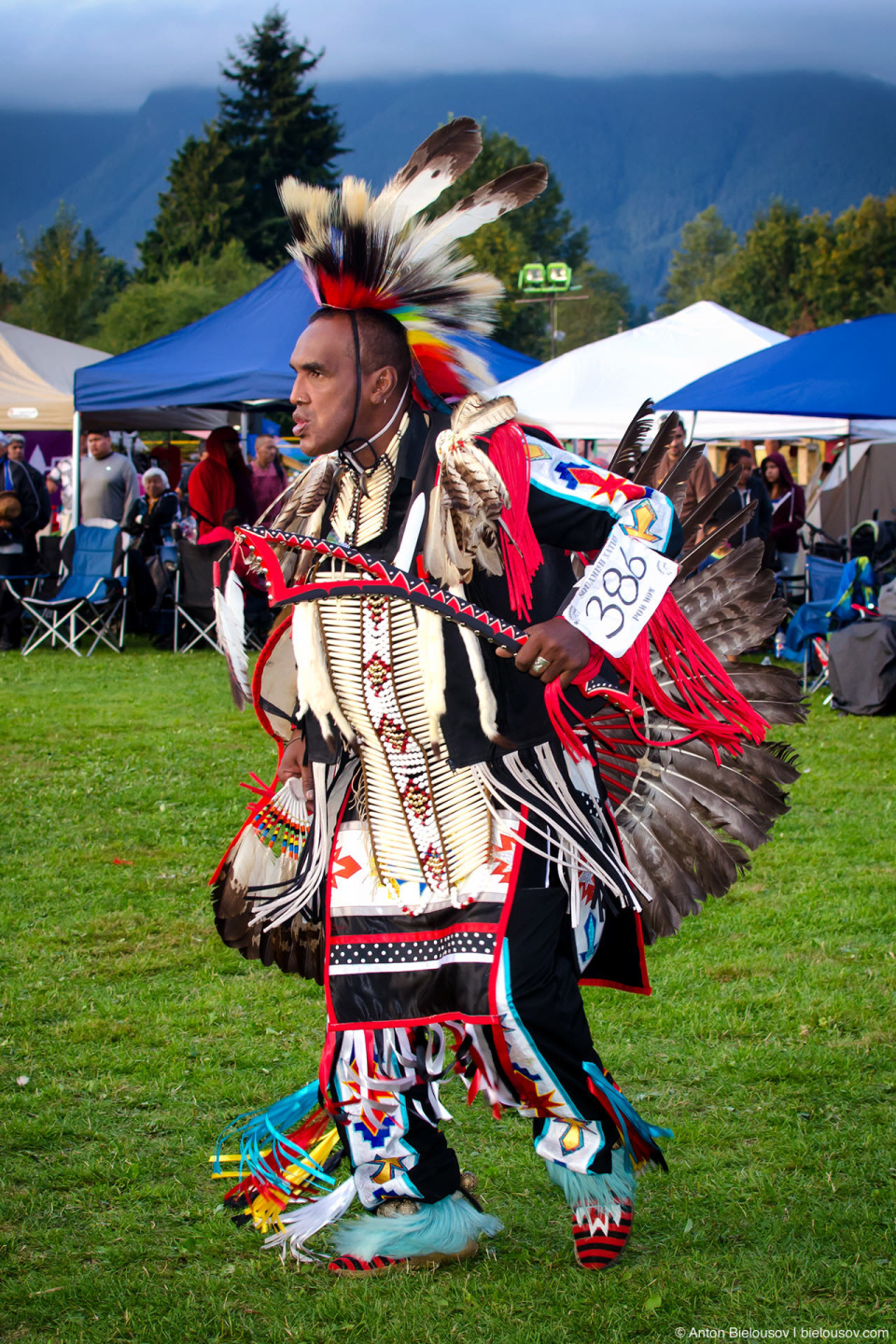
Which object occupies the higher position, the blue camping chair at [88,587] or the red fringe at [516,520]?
the red fringe at [516,520]

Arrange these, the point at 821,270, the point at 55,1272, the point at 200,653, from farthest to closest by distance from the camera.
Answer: the point at 821,270
the point at 200,653
the point at 55,1272

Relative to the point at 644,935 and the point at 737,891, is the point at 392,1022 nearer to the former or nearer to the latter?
the point at 644,935

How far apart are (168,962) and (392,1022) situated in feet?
6.87

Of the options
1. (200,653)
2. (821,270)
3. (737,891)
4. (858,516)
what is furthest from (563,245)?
(737,891)

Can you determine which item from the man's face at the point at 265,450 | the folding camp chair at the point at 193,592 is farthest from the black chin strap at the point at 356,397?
the man's face at the point at 265,450

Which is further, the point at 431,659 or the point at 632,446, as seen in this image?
the point at 632,446

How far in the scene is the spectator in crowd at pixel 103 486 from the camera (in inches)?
494

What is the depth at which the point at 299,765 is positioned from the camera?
2.67 meters

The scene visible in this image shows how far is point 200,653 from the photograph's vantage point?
1175 centimetres

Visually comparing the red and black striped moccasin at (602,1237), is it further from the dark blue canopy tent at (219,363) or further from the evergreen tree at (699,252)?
the evergreen tree at (699,252)

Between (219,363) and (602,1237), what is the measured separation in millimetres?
10020

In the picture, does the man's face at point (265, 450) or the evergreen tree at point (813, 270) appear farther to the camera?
the evergreen tree at point (813, 270)

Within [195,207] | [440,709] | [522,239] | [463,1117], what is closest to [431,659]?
[440,709]

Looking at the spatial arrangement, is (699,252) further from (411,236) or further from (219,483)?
(411,236)
